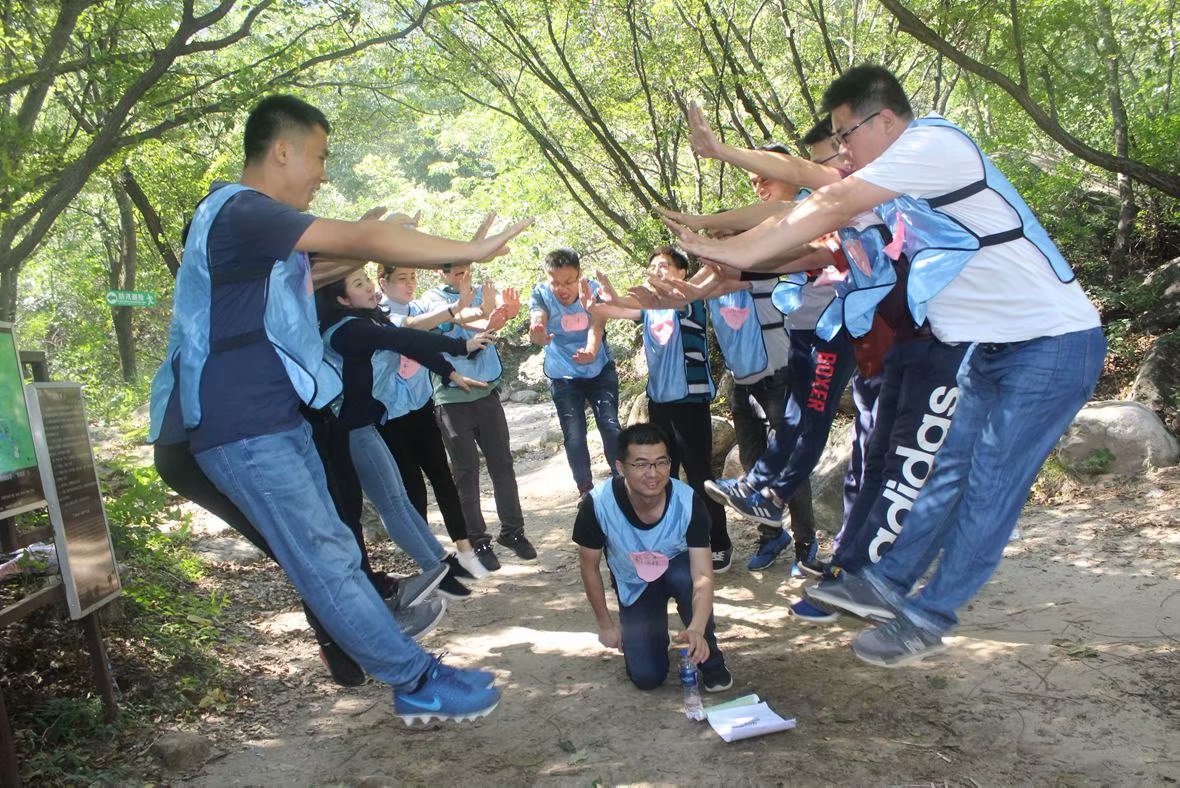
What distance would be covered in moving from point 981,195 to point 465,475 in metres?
3.75

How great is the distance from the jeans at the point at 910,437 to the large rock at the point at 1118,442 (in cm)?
388

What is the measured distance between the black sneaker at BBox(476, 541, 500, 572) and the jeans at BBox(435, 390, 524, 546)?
34 millimetres

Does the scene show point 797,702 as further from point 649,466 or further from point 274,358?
point 274,358

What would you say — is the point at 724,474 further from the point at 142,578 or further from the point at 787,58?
the point at 787,58

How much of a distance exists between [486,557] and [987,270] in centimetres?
366

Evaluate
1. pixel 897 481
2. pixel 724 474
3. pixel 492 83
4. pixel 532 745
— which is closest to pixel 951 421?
pixel 897 481

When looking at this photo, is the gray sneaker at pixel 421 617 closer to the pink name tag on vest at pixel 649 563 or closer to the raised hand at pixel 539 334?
the pink name tag on vest at pixel 649 563

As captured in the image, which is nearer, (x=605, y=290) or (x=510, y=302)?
(x=510, y=302)

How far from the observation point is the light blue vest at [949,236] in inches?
115

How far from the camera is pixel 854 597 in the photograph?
3254mm

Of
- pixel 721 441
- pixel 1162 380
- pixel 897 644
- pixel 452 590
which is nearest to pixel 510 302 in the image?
pixel 452 590

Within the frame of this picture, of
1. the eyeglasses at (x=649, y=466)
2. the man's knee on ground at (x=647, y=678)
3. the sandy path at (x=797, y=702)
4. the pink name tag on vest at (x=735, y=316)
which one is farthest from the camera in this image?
the pink name tag on vest at (x=735, y=316)

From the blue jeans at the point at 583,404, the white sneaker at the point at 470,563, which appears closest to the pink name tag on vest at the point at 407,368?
the white sneaker at the point at 470,563

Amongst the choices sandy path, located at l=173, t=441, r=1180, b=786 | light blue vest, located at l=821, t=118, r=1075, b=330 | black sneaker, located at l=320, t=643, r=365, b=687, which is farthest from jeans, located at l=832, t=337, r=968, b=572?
black sneaker, located at l=320, t=643, r=365, b=687
